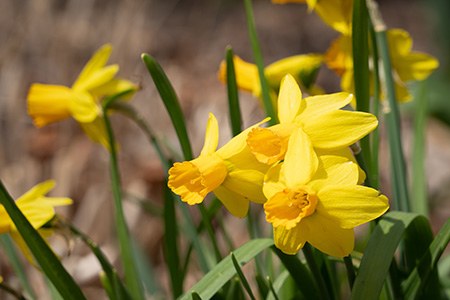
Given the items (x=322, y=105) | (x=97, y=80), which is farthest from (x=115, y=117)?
(x=322, y=105)

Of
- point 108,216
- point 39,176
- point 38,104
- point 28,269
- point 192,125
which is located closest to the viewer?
point 38,104

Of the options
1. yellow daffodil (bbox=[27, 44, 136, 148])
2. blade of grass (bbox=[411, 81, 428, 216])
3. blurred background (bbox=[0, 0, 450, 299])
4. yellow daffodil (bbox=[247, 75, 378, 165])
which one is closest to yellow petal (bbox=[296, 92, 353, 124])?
yellow daffodil (bbox=[247, 75, 378, 165])

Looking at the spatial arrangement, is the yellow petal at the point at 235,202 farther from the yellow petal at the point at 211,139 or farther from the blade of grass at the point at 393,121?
the blade of grass at the point at 393,121

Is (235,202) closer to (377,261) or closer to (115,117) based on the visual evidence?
(377,261)

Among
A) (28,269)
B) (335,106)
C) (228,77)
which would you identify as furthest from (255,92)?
(28,269)

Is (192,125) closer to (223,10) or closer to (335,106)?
(223,10)

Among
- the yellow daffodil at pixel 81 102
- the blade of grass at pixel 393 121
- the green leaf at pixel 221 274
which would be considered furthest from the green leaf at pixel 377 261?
the yellow daffodil at pixel 81 102

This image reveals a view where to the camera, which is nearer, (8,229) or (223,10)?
(8,229)
